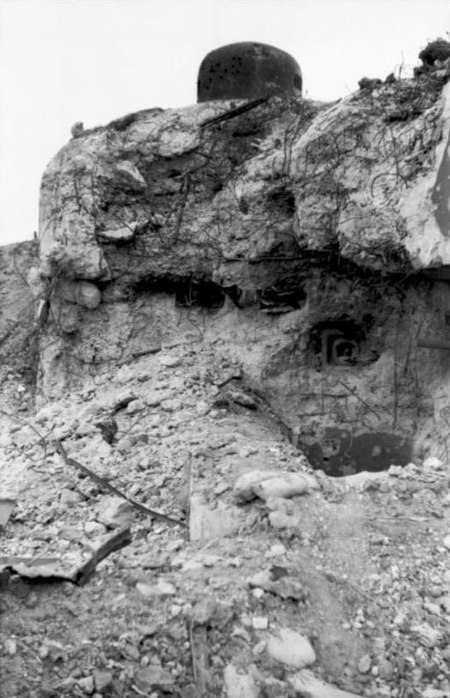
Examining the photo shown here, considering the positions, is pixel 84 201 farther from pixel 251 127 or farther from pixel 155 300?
pixel 251 127

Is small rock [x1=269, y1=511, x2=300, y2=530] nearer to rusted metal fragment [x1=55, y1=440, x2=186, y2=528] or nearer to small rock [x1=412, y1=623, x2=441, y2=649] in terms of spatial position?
rusted metal fragment [x1=55, y1=440, x2=186, y2=528]

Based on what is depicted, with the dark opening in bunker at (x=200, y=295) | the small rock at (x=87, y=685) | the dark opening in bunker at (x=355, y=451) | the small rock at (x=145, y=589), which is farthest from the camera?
the dark opening in bunker at (x=200, y=295)

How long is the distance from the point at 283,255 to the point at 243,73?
3173 millimetres

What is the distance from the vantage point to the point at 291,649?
2635 mm

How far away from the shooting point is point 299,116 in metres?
6.30

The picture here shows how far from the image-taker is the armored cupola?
7592 mm

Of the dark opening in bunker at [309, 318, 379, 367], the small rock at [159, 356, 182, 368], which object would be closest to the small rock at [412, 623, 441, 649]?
the dark opening in bunker at [309, 318, 379, 367]

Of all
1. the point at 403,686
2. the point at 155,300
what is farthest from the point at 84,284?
the point at 403,686

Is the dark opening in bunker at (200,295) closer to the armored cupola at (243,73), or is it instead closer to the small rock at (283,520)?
the armored cupola at (243,73)

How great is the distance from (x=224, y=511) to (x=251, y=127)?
4.35 meters

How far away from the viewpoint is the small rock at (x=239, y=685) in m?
2.47

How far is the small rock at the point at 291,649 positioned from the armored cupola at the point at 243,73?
6416 mm

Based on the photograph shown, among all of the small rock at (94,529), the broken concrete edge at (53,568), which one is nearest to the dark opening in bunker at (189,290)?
the small rock at (94,529)

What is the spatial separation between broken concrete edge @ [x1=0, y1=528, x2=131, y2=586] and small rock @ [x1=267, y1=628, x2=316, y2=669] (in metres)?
0.95
